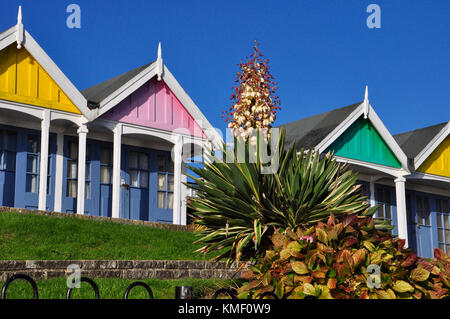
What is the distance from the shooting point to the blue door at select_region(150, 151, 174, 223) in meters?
17.7

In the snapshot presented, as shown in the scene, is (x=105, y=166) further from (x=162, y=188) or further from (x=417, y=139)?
(x=417, y=139)

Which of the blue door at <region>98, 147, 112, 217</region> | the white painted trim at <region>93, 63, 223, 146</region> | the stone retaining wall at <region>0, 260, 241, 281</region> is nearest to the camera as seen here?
the stone retaining wall at <region>0, 260, 241, 281</region>

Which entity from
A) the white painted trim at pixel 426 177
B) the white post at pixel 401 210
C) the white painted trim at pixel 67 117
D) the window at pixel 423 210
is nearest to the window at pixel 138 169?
the white painted trim at pixel 67 117

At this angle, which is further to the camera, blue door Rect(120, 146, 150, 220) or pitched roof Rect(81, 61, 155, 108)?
blue door Rect(120, 146, 150, 220)

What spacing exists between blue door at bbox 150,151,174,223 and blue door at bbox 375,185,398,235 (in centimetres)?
791

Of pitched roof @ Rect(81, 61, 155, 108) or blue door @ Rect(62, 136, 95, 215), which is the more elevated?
pitched roof @ Rect(81, 61, 155, 108)

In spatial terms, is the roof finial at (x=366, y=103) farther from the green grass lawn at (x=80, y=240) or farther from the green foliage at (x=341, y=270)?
the green foliage at (x=341, y=270)

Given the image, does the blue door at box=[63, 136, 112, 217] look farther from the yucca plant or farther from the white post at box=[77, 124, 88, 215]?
the yucca plant

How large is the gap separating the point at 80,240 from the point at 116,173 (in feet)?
15.8

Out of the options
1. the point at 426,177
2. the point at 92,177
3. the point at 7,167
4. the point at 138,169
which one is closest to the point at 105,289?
the point at 7,167

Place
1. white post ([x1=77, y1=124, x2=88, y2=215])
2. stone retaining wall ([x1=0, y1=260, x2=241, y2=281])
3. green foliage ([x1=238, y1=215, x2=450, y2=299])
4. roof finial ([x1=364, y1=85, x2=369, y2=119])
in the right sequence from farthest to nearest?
1. roof finial ([x1=364, y1=85, x2=369, y2=119])
2. white post ([x1=77, y1=124, x2=88, y2=215])
3. stone retaining wall ([x1=0, y1=260, x2=241, y2=281])
4. green foliage ([x1=238, y1=215, x2=450, y2=299])

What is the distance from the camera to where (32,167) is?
599 inches

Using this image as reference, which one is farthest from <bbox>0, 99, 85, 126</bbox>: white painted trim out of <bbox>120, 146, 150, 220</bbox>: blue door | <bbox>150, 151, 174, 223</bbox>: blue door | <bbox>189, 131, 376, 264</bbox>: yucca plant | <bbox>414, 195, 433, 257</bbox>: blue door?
<bbox>414, 195, 433, 257</bbox>: blue door
